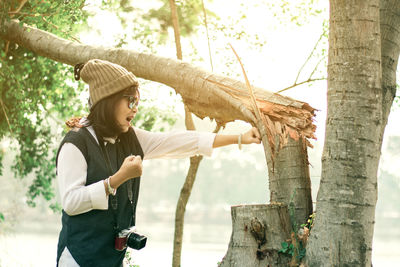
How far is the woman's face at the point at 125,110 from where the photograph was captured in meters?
3.04

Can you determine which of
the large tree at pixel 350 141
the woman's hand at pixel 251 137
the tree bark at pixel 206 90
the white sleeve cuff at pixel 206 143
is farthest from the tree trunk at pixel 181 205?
the large tree at pixel 350 141

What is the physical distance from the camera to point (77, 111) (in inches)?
380

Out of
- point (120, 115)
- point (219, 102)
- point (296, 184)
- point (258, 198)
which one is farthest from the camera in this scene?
point (258, 198)

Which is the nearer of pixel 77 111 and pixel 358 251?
pixel 358 251

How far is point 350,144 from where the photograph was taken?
3146mm

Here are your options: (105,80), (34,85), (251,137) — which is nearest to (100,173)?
(105,80)

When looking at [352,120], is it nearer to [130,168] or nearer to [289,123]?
[289,123]

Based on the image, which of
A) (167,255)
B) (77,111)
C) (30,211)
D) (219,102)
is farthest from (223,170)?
(219,102)

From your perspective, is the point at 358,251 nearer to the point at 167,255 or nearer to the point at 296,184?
the point at 296,184

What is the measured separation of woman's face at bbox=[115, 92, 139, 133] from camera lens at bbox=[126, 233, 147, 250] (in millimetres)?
574

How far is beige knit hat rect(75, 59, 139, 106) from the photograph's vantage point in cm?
301

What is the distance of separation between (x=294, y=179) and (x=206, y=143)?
78 cm

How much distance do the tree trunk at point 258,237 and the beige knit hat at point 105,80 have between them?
105 centimetres

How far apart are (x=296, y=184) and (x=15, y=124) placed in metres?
5.78
